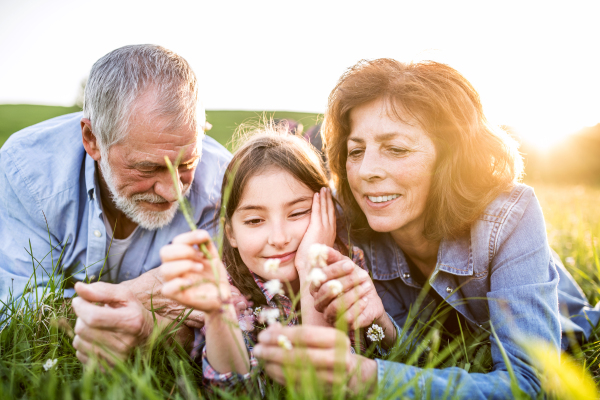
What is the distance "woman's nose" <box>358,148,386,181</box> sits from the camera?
9.28 feet

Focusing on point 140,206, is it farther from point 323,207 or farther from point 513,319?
point 513,319

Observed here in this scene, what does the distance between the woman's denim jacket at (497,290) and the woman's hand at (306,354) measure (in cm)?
30

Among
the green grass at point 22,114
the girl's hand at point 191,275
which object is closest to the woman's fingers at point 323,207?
the girl's hand at point 191,275

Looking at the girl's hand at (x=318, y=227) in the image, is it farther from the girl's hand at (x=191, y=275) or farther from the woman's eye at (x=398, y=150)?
the girl's hand at (x=191, y=275)

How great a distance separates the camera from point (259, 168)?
2.93 meters

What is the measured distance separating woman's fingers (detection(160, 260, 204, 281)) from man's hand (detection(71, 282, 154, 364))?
2.08 ft

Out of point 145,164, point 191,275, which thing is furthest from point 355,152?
point 191,275

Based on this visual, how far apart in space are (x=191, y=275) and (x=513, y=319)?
1954mm

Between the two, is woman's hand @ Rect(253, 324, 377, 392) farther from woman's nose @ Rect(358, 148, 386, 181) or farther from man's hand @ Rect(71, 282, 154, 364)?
woman's nose @ Rect(358, 148, 386, 181)

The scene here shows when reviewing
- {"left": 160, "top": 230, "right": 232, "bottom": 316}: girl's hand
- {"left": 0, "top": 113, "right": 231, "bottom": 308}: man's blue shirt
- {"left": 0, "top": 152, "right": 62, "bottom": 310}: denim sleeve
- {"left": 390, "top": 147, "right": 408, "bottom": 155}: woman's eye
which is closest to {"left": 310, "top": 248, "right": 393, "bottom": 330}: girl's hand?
{"left": 160, "top": 230, "right": 232, "bottom": 316}: girl's hand

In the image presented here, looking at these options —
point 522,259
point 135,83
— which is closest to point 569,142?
point 522,259

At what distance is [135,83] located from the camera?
337cm

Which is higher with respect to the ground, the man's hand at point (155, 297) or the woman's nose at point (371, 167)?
the woman's nose at point (371, 167)

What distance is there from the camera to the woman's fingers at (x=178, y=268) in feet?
5.08
